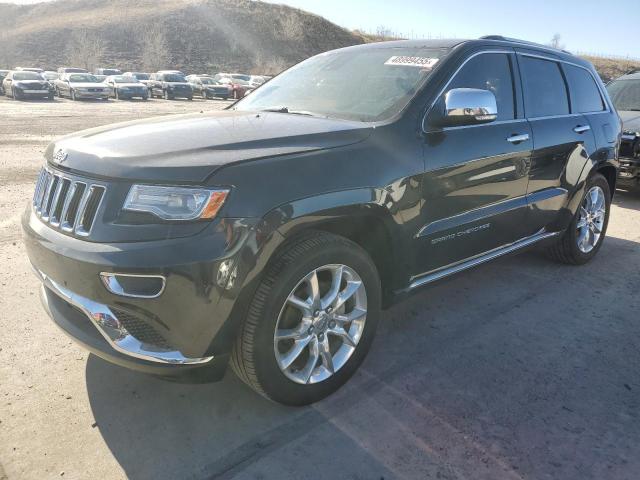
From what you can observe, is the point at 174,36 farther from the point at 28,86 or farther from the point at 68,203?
the point at 68,203

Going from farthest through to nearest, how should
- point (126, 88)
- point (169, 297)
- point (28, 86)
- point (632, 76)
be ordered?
point (126, 88) → point (28, 86) → point (632, 76) → point (169, 297)

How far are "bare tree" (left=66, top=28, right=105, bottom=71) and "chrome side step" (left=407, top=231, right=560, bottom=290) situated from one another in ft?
200

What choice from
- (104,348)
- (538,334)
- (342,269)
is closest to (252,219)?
(342,269)

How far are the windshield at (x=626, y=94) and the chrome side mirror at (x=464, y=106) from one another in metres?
6.74

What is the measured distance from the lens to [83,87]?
2878 cm

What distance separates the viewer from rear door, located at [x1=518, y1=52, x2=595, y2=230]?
388 centimetres

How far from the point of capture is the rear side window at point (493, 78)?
334cm

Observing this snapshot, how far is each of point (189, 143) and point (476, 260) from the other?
6.79 ft

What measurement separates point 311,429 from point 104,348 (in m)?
1.03

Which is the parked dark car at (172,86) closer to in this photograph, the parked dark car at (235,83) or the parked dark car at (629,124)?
the parked dark car at (235,83)

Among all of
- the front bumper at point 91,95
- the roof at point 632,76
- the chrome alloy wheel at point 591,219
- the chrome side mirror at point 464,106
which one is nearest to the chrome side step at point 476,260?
the chrome alloy wheel at point 591,219

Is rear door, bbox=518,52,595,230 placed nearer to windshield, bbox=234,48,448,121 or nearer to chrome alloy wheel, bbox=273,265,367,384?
windshield, bbox=234,48,448,121

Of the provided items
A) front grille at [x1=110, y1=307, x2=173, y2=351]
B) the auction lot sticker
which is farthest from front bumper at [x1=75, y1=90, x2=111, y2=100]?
front grille at [x1=110, y1=307, x2=173, y2=351]

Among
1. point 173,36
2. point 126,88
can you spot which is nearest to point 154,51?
point 173,36
